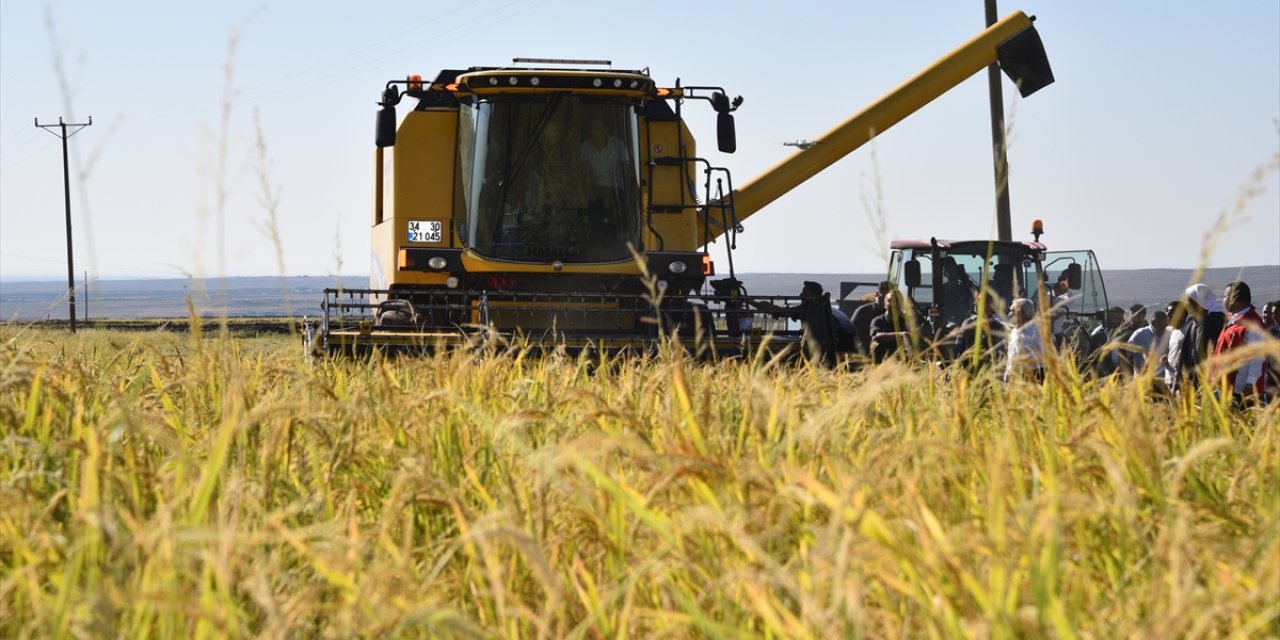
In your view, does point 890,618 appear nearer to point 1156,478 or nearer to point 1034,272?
point 1156,478

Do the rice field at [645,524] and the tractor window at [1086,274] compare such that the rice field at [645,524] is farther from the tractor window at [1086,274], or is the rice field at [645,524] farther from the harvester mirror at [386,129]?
the tractor window at [1086,274]

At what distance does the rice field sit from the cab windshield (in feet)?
26.5

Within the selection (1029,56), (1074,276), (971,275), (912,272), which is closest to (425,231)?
(912,272)

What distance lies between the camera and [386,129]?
1175 cm

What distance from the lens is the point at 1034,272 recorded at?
19.3 metres

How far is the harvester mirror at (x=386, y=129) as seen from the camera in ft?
38.3

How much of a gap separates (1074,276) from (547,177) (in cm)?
839

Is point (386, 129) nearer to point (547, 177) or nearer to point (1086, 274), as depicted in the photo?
point (547, 177)

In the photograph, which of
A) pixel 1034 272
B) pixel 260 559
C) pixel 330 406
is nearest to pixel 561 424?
pixel 330 406

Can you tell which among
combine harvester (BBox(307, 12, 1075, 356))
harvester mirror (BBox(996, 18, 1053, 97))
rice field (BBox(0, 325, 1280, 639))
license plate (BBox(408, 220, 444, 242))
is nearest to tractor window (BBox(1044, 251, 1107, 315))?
harvester mirror (BBox(996, 18, 1053, 97))

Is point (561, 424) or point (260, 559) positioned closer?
point (260, 559)

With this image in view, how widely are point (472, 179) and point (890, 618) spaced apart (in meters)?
10.1

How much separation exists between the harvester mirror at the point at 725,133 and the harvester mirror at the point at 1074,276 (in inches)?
281

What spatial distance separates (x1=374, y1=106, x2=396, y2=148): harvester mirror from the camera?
11.7m
